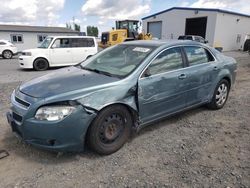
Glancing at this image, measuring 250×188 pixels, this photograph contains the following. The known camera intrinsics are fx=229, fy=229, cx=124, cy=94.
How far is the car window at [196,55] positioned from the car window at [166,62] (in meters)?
0.24

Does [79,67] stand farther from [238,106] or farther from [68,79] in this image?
[238,106]

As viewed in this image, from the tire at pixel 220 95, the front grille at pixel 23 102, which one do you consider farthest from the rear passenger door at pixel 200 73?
the front grille at pixel 23 102

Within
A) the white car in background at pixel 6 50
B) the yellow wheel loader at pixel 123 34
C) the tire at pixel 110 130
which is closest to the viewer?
the tire at pixel 110 130

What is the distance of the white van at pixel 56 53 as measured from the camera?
11.2 m

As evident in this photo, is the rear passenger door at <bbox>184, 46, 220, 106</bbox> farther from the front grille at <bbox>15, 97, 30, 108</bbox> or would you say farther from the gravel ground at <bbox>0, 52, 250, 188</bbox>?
the front grille at <bbox>15, 97, 30, 108</bbox>

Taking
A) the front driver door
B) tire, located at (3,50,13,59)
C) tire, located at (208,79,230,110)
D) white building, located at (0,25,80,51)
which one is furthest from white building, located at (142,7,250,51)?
the front driver door

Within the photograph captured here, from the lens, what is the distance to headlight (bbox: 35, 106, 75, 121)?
9.07 feet

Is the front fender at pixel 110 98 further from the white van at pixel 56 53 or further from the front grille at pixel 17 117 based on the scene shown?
the white van at pixel 56 53

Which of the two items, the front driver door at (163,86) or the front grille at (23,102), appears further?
the front driver door at (163,86)

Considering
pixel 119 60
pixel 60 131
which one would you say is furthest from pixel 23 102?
pixel 119 60

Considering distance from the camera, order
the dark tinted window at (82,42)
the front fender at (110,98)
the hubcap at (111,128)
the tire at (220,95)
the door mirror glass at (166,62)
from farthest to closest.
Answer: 1. the dark tinted window at (82,42)
2. the tire at (220,95)
3. the door mirror glass at (166,62)
4. the hubcap at (111,128)
5. the front fender at (110,98)

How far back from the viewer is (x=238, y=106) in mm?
5273

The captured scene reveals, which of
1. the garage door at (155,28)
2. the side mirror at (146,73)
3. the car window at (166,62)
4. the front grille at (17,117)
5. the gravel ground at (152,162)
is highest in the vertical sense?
the garage door at (155,28)

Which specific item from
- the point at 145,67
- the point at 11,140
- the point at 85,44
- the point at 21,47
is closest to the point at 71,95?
the point at 145,67
